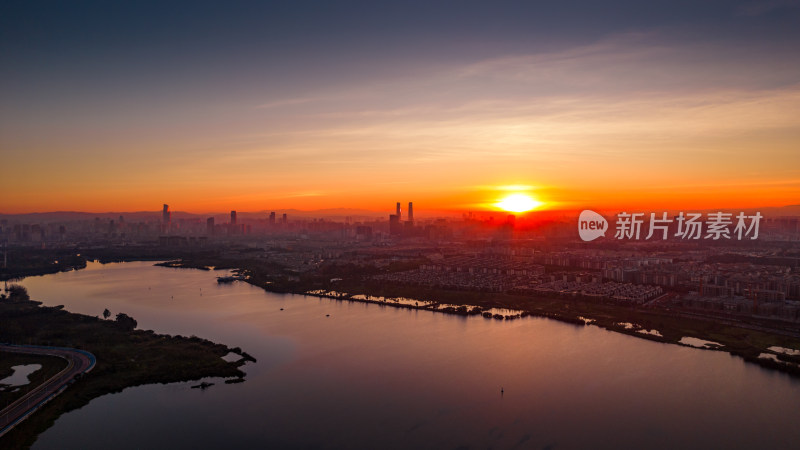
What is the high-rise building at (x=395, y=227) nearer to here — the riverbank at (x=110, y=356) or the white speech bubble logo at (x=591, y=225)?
the white speech bubble logo at (x=591, y=225)

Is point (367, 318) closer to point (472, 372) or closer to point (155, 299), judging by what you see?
point (472, 372)

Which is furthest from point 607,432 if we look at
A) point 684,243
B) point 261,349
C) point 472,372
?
point 684,243

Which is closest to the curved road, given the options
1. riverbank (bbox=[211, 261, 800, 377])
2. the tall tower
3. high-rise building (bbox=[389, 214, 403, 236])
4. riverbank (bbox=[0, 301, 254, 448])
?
riverbank (bbox=[0, 301, 254, 448])

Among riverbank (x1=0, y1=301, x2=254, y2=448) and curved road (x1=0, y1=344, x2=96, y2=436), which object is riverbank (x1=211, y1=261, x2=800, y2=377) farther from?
curved road (x1=0, y1=344, x2=96, y2=436)

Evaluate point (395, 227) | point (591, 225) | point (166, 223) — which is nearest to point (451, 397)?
point (591, 225)

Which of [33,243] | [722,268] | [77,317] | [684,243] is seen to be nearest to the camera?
[77,317]

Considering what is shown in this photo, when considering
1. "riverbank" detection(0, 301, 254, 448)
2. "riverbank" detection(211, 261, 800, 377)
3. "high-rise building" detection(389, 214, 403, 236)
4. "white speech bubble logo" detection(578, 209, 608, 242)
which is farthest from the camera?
"high-rise building" detection(389, 214, 403, 236)
